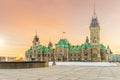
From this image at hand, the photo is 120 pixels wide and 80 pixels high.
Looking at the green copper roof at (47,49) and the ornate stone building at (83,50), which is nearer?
the ornate stone building at (83,50)

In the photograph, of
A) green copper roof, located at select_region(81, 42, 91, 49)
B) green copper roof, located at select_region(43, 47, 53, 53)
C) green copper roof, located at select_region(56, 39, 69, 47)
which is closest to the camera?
green copper roof, located at select_region(81, 42, 91, 49)

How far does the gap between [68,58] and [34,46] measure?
35291mm

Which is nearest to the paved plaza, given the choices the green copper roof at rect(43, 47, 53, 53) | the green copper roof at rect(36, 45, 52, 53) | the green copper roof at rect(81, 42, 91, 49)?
the green copper roof at rect(81, 42, 91, 49)

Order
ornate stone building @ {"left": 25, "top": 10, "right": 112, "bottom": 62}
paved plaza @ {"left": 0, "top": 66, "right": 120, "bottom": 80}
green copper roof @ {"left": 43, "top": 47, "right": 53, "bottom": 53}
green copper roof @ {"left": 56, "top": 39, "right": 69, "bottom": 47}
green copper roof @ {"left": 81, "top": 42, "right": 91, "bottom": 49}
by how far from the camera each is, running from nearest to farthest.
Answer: paved plaza @ {"left": 0, "top": 66, "right": 120, "bottom": 80}
ornate stone building @ {"left": 25, "top": 10, "right": 112, "bottom": 62}
green copper roof @ {"left": 81, "top": 42, "right": 91, "bottom": 49}
green copper roof @ {"left": 56, "top": 39, "right": 69, "bottom": 47}
green copper roof @ {"left": 43, "top": 47, "right": 53, "bottom": 53}

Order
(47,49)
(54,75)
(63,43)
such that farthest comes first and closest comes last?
(47,49), (63,43), (54,75)

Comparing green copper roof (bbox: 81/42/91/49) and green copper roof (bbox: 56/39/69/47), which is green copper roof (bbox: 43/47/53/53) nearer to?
green copper roof (bbox: 56/39/69/47)

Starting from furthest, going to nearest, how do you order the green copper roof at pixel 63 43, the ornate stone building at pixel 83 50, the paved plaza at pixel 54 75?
the green copper roof at pixel 63 43, the ornate stone building at pixel 83 50, the paved plaza at pixel 54 75

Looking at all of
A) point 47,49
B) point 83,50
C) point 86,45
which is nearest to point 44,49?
point 47,49

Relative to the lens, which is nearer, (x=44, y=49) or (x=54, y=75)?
(x=54, y=75)

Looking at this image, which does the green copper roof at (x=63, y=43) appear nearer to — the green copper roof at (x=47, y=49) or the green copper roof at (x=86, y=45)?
the green copper roof at (x=86, y=45)

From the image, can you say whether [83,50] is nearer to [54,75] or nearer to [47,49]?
[47,49]

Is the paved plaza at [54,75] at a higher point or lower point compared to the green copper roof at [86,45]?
lower

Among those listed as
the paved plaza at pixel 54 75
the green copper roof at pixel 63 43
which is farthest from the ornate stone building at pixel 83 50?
the paved plaza at pixel 54 75

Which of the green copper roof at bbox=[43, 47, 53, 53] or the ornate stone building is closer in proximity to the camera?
the ornate stone building
